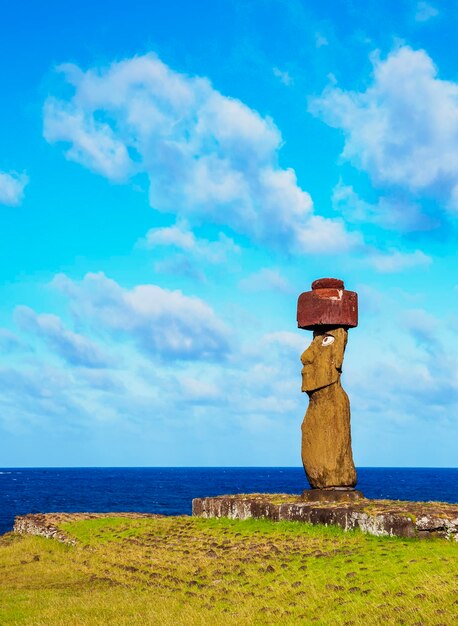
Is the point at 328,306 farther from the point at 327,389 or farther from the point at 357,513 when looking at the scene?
the point at 357,513

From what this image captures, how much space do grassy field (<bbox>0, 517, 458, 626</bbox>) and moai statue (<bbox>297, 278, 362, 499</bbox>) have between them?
2.63 meters

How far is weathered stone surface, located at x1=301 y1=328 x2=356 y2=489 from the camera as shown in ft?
73.3

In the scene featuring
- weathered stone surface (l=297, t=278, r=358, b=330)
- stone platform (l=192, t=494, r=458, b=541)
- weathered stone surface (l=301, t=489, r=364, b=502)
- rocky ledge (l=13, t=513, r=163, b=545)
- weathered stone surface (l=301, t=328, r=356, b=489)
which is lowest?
rocky ledge (l=13, t=513, r=163, b=545)

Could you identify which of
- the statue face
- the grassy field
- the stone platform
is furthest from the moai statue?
the grassy field

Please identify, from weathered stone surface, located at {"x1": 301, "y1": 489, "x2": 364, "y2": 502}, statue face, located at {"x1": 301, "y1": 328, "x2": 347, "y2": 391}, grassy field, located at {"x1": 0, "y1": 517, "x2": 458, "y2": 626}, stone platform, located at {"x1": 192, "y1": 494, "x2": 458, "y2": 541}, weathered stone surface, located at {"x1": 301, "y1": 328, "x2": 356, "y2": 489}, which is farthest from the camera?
statue face, located at {"x1": 301, "y1": 328, "x2": 347, "y2": 391}

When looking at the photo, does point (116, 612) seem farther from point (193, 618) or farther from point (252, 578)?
point (252, 578)

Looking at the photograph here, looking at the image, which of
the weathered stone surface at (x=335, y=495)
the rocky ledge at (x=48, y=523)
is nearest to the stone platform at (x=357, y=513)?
the weathered stone surface at (x=335, y=495)

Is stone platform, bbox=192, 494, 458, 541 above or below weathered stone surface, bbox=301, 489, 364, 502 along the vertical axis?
below

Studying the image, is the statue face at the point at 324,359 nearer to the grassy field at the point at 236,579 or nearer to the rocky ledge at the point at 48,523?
the grassy field at the point at 236,579

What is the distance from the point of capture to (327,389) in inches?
899

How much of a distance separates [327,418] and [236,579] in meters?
7.77

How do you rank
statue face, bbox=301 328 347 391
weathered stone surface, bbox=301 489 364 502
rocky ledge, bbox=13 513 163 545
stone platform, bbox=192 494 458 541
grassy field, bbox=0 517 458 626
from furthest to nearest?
rocky ledge, bbox=13 513 163 545 → statue face, bbox=301 328 347 391 → weathered stone surface, bbox=301 489 364 502 → stone platform, bbox=192 494 458 541 → grassy field, bbox=0 517 458 626

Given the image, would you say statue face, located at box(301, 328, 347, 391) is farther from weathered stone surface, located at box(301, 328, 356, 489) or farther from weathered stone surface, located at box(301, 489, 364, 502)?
weathered stone surface, located at box(301, 489, 364, 502)

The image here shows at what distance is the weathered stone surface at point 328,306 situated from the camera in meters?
22.8
